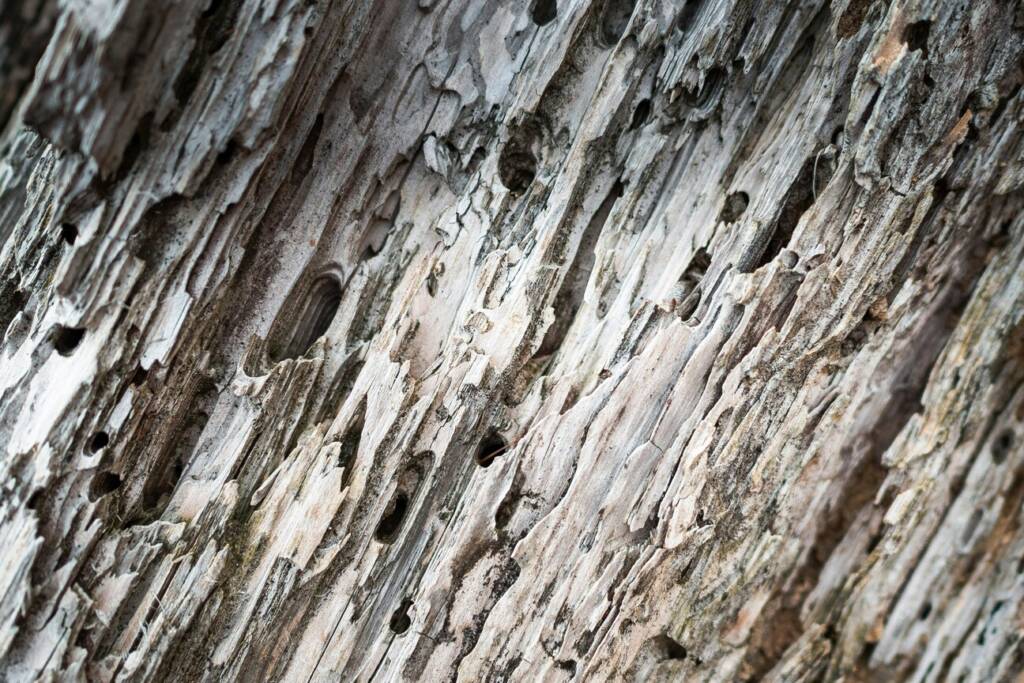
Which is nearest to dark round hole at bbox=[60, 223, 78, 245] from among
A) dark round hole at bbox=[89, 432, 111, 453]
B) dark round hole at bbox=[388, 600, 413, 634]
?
dark round hole at bbox=[89, 432, 111, 453]

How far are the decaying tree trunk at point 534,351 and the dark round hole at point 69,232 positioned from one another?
43mm

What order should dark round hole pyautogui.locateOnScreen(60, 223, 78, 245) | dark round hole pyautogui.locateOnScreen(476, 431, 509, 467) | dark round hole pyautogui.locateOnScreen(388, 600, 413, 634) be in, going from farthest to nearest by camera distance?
dark round hole pyautogui.locateOnScreen(476, 431, 509, 467) < dark round hole pyautogui.locateOnScreen(388, 600, 413, 634) < dark round hole pyautogui.locateOnScreen(60, 223, 78, 245)

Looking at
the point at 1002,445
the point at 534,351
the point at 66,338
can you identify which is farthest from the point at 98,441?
the point at 1002,445

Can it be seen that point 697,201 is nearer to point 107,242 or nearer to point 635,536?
point 635,536

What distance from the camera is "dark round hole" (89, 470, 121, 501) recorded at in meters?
3.29

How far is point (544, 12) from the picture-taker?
3.64 m

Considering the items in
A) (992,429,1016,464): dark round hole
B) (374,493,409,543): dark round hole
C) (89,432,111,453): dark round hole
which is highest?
(992,429,1016,464): dark round hole

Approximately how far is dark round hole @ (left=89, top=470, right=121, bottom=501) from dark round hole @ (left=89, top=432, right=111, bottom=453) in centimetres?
11

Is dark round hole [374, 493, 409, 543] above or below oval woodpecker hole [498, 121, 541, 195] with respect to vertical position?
below

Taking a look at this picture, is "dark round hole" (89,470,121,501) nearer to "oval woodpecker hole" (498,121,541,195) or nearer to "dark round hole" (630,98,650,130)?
"oval woodpecker hole" (498,121,541,195)

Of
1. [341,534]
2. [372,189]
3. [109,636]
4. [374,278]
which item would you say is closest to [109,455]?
[109,636]

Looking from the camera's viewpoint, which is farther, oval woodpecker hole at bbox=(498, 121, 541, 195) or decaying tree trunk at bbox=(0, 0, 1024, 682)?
oval woodpecker hole at bbox=(498, 121, 541, 195)

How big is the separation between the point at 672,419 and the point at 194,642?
229cm

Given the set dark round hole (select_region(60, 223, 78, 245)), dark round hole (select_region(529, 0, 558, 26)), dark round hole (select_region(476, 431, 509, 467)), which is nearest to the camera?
dark round hole (select_region(60, 223, 78, 245))
